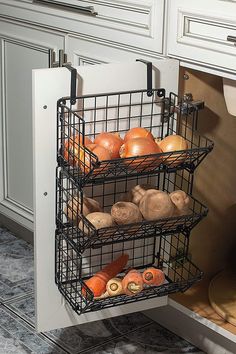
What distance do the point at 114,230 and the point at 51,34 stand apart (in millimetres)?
884

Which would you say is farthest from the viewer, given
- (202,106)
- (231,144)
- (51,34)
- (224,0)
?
(51,34)

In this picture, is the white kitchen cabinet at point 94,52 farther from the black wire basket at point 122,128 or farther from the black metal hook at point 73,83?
the black metal hook at point 73,83

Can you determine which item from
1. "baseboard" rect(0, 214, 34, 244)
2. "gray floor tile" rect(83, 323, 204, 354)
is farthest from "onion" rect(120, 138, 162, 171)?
"baseboard" rect(0, 214, 34, 244)

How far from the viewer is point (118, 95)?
192 cm

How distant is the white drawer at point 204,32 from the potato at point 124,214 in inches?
16.3

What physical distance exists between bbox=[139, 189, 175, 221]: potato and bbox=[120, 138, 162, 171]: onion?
7cm

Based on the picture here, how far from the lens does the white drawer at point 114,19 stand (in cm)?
202

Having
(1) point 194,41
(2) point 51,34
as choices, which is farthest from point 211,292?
(2) point 51,34

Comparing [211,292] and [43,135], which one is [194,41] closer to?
[43,135]

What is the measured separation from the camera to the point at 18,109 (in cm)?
270

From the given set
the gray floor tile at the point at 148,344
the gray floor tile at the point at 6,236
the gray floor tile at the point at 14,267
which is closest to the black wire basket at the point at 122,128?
the gray floor tile at the point at 148,344

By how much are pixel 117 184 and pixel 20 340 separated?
62cm

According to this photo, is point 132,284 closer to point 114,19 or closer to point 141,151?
point 141,151

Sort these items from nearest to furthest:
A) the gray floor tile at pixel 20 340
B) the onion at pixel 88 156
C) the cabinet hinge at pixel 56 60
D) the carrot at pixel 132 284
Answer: the onion at pixel 88 156 < the carrot at pixel 132 284 < the gray floor tile at pixel 20 340 < the cabinet hinge at pixel 56 60
